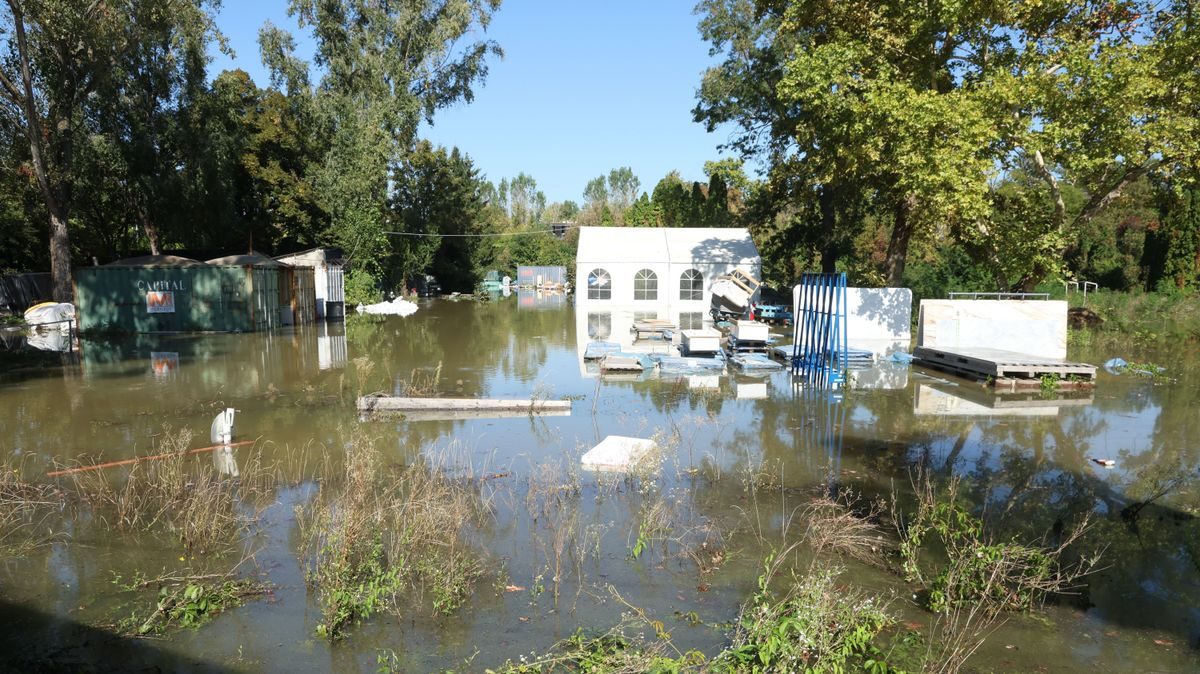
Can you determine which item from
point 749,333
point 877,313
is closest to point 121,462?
point 749,333

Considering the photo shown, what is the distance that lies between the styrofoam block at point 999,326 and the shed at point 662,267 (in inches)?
659

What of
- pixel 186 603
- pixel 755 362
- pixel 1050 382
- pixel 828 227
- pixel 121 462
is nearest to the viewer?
pixel 186 603

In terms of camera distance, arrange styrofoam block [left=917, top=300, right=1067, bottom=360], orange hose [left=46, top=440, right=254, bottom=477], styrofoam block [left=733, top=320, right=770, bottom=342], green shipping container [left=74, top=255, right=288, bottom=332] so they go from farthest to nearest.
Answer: green shipping container [left=74, top=255, right=288, bottom=332]
styrofoam block [left=733, top=320, right=770, bottom=342]
styrofoam block [left=917, top=300, right=1067, bottom=360]
orange hose [left=46, top=440, right=254, bottom=477]

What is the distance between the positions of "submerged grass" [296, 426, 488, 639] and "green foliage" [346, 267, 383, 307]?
88.6ft

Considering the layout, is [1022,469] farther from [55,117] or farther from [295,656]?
[55,117]

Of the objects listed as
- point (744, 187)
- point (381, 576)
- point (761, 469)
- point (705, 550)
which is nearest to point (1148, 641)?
point (705, 550)

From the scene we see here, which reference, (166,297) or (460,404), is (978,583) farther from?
(166,297)

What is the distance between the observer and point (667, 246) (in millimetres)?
Result: 36469

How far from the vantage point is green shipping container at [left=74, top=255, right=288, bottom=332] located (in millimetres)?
22812

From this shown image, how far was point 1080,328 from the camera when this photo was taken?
2422cm

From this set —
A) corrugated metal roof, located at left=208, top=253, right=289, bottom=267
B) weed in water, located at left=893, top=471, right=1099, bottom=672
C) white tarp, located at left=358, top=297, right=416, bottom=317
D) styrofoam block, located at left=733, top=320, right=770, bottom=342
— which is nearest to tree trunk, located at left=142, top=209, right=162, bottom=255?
corrugated metal roof, located at left=208, top=253, right=289, bottom=267

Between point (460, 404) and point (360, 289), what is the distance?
2293 centimetres

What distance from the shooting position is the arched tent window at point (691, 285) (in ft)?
117

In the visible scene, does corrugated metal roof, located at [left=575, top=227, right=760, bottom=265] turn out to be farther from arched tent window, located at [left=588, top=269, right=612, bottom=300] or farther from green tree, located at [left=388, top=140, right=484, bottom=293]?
green tree, located at [left=388, top=140, right=484, bottom=293]
